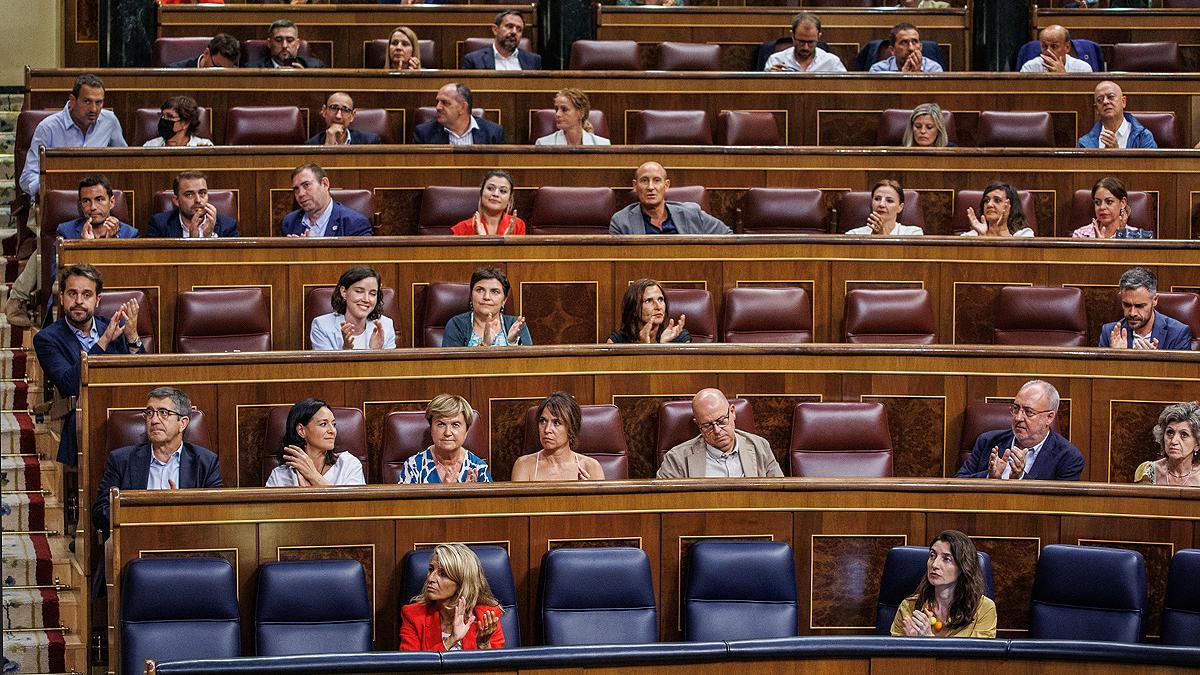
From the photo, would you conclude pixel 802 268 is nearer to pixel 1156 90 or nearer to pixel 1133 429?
pixel 1133 429

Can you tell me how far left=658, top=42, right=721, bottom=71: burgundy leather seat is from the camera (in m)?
5.91

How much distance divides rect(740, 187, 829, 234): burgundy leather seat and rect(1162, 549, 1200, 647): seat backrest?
1853 millimetres

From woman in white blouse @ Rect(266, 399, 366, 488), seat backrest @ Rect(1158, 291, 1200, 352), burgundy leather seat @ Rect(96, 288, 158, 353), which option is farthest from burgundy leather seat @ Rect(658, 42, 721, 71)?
woman in white blouse @ Rect(266, 399, 366, 488)

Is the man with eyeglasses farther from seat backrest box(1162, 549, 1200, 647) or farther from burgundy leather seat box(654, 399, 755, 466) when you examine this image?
seat backrest box(1162, 549, 1200, 647)

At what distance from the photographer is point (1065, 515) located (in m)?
3.42

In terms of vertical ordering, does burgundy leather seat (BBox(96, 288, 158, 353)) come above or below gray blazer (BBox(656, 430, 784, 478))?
above

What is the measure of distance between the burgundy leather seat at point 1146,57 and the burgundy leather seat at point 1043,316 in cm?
199

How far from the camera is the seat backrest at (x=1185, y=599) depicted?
10.6 feet

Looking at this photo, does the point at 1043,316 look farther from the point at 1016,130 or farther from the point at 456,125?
the point at 456,125

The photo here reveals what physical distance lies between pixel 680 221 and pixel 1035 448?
4.35ft

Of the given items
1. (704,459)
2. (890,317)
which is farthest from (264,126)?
(704,459)

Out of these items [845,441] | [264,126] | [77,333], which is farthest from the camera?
[264,126]

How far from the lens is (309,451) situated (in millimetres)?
3547

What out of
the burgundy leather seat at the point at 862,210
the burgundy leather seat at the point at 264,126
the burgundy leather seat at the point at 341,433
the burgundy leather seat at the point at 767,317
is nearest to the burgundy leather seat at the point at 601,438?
the burgundy leather seat at the point at 341,433
